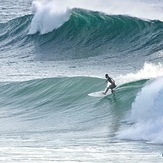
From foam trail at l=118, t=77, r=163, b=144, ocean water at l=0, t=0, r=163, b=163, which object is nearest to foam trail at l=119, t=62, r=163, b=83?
ocean water at l=0, t=0, r=163, b=163

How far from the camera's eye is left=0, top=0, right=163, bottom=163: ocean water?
17.8 m

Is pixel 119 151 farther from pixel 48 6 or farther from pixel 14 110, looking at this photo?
pixel 48 6

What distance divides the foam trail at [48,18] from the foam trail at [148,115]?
55.9ft

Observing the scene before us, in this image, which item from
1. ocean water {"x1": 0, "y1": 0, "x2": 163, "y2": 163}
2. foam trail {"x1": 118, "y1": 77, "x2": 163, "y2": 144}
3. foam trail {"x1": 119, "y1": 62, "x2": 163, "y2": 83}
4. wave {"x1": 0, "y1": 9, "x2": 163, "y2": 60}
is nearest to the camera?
ocean water {"x1": 0, "y1": 0, "x2": 163, "y2": 163}

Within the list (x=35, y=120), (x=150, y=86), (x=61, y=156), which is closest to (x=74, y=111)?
(x=35, y=120)

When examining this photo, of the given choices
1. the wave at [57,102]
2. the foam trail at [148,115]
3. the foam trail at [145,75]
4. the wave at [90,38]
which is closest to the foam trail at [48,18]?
the wave at [90,38]

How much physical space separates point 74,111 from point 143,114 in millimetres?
4107

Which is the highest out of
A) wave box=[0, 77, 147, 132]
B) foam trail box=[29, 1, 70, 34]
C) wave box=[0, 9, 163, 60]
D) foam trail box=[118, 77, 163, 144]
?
foam trail box=[29, 1, 70, 34]

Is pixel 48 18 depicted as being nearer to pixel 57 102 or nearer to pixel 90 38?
pixel 90 38

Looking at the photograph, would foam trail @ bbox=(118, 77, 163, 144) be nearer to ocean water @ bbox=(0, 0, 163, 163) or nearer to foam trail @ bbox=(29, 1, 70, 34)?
ocean water @ bbox=(0, 0, 163, 163)

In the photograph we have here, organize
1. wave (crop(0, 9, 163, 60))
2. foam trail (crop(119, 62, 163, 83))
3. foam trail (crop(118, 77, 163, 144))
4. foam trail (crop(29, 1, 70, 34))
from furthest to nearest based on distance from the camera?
foam trail (crop(29, 1, 70, 34)) < wave (crop(0, 9, 163, 60)) < foam trail (crop(119, 62, 163, 83)) < foam trail (crop(118, 77, 163, 144))

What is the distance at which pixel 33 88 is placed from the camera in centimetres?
2802

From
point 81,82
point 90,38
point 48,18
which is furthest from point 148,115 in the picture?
point 48,18

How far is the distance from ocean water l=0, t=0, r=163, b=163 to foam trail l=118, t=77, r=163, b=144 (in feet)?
0.12
